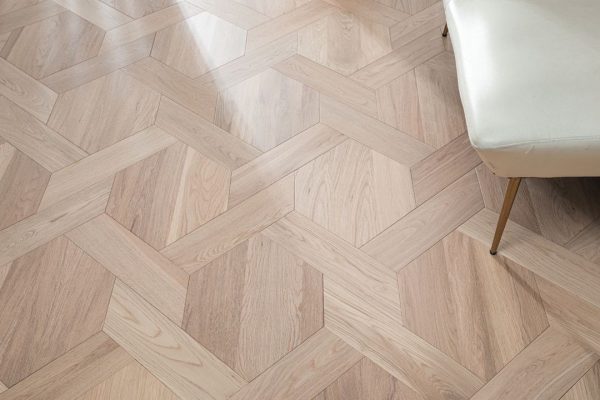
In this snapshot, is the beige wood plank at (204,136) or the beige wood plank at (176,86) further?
the beige wood plank at (176,86)

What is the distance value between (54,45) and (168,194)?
0.83m

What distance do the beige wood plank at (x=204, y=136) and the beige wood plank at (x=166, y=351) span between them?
0.45 meters

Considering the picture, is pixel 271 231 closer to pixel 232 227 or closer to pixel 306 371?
pixel 232 227

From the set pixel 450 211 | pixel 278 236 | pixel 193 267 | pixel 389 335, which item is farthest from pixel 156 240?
pixel 450 211

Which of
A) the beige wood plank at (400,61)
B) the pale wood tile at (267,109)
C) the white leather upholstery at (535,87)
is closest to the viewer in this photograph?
the white leather upholstery at (535,87)

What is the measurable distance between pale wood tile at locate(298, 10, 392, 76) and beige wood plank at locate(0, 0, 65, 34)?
0.91 meters

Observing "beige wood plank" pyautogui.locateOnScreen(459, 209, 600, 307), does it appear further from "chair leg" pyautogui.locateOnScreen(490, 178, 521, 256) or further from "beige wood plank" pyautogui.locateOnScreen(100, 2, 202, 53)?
"beige wood plank" pyautogui.locateOnScreen(100, 2, 202, 53)

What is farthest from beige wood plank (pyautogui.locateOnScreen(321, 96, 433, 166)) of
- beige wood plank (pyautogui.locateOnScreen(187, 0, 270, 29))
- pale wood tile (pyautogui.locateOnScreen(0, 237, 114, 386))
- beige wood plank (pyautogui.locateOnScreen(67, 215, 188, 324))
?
pale wood tile (pyautogui.locateOnScreen(0, 237, 114, 386))

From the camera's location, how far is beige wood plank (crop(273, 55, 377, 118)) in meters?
1.65

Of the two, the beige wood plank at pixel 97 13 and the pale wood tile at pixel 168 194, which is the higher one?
the beige wood plank at pixel 97 13

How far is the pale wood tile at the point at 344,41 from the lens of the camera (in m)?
1.78

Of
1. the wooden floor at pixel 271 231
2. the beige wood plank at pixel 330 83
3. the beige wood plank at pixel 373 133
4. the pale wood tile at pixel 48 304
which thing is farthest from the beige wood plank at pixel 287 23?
the pale wood tile at pixel 48 304

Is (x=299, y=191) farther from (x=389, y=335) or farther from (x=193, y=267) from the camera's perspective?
(x=389, y=335)

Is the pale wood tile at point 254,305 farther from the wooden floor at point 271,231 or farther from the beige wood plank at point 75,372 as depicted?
the beige wood plank at point 75,372
